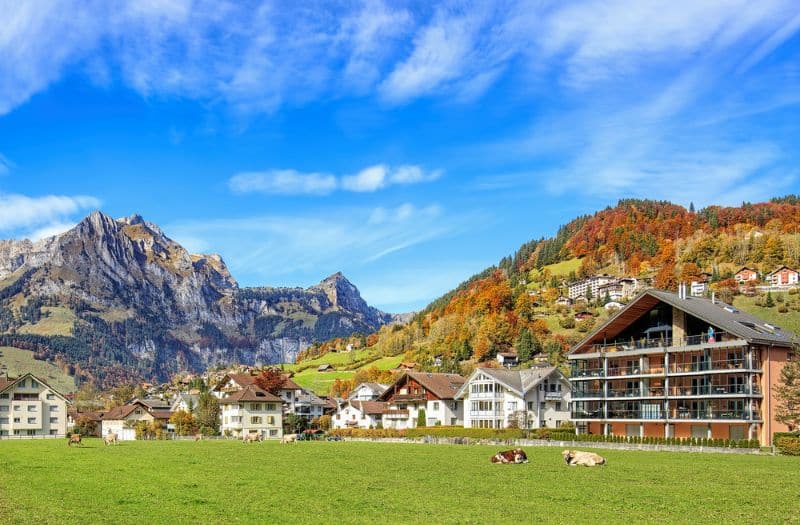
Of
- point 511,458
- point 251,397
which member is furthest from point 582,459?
point 251,397

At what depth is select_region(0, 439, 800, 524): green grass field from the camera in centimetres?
2186

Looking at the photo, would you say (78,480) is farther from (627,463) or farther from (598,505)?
(627,463)

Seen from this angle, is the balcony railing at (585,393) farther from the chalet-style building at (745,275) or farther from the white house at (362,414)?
the chalet-style building at (745,275)

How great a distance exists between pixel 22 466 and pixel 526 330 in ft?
484

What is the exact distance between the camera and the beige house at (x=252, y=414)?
360 feet

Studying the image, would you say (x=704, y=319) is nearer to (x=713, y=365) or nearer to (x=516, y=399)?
(x=713, y=365)

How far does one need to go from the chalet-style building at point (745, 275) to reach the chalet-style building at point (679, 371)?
388 ft

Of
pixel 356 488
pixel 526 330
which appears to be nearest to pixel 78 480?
pixel 356 488

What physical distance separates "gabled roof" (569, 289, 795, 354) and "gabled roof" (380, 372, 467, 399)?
29.0 metres

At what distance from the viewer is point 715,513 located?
22703 mm

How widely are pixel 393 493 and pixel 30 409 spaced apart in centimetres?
11650

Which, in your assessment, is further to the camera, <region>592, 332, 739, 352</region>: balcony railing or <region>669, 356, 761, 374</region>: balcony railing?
<region>592, 332, 739, 352</region>: balcony railing

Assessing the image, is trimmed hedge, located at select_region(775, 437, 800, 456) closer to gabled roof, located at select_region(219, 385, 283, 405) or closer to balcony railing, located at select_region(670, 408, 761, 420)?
balcony railing, located at select_region(670, 408, 761, 420)

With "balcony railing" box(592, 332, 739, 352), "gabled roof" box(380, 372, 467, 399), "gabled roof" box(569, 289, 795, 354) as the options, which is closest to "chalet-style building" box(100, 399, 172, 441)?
"gabled roof" box(380, 372, 467, 399)
